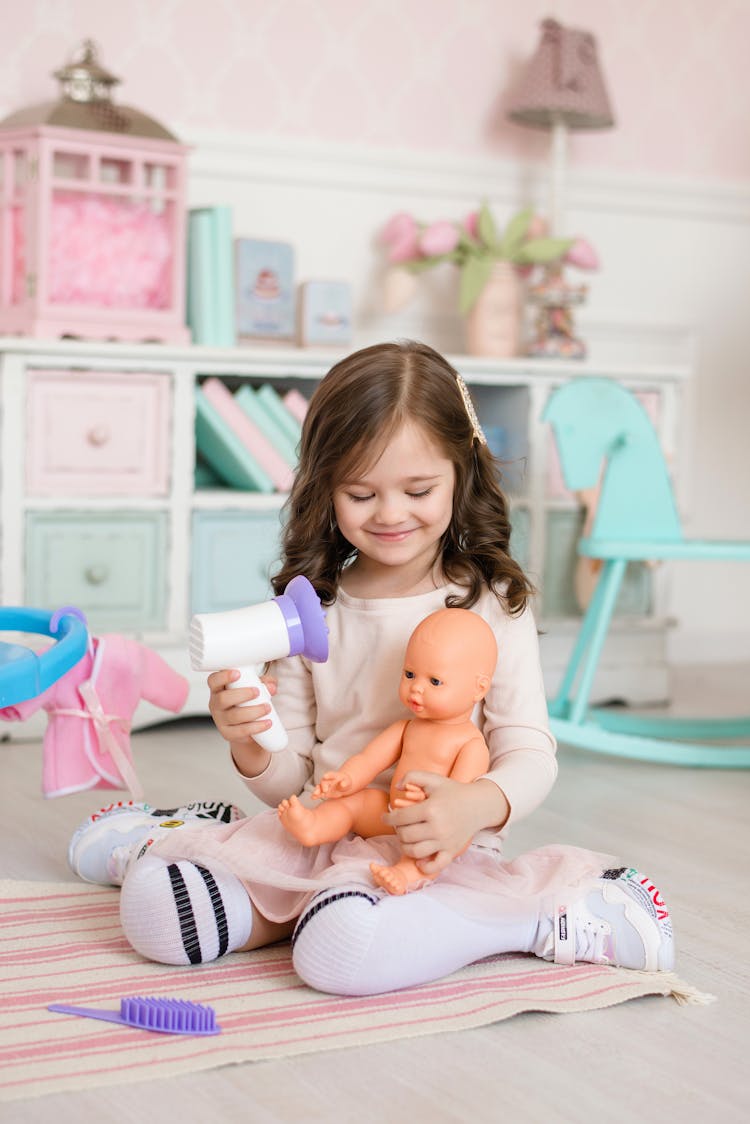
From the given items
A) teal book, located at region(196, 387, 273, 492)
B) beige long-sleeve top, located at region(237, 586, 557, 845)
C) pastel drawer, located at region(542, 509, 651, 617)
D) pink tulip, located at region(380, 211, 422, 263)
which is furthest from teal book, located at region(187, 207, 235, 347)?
beige long-sleeve top, located at region(237, 586, 557, 845)

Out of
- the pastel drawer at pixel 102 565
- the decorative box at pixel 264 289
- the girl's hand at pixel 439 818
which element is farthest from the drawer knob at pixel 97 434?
the girl's hand at pixel 439 818

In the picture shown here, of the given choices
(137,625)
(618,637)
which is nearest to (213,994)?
(137,625)

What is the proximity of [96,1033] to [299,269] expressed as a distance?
1977 mm

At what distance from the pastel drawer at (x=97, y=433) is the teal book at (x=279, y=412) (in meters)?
0.19

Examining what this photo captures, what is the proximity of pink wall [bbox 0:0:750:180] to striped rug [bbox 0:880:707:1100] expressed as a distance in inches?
69.1

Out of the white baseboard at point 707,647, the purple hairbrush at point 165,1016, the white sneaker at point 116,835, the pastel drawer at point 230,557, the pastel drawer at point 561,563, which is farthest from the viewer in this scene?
the white baseboard at point 707,647

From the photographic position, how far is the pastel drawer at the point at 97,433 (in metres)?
2.33

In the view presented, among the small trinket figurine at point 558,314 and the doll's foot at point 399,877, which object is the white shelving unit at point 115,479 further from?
the doll's foot at point 399,877

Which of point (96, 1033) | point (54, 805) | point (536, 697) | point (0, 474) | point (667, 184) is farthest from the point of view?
point (667, 184)

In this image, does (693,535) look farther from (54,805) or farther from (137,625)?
(54,805)

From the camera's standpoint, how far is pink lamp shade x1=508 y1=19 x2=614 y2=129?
113 inches

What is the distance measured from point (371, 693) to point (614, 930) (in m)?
0.33

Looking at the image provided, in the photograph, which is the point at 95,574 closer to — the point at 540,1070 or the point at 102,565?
the point at 102,565

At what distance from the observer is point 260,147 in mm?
2816
